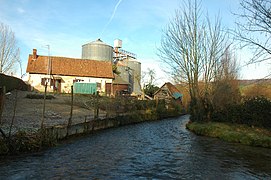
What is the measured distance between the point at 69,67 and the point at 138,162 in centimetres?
3151

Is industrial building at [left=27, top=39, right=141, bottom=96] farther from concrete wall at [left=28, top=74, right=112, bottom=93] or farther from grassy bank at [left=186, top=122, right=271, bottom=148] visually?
grassy bank at [left=186, top=122, right=271, bottom=148]

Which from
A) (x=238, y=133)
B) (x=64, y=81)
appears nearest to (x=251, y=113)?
(x=238, y=133)

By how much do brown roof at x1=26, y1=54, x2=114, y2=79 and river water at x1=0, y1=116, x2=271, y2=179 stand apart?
26.6 metres

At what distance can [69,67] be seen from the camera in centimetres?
3734

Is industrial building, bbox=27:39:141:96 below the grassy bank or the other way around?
the other way around

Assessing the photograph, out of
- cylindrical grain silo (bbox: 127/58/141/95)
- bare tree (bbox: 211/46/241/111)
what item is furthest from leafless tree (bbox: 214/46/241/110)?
cylindrical grain silo (bbox: 127/58/141/95)

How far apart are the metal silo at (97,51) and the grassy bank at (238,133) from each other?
103 feet

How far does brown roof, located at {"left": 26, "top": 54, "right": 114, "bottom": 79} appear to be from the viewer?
1391 inches

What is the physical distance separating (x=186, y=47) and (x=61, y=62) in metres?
24.2

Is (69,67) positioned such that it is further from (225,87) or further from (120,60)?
(225,87)

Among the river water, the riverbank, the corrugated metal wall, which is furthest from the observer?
the corrugated metal wall

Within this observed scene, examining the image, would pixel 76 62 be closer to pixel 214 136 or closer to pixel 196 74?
pixel 196 74

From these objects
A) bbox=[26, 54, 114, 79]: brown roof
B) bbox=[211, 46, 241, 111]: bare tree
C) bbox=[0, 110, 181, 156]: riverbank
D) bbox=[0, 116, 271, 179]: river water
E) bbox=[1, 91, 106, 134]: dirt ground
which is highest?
bbox=[26, 54, 114, 79]: brown roof

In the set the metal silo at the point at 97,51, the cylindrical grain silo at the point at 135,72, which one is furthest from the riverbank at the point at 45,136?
the cylindrical grain silo at the point at 135,72
